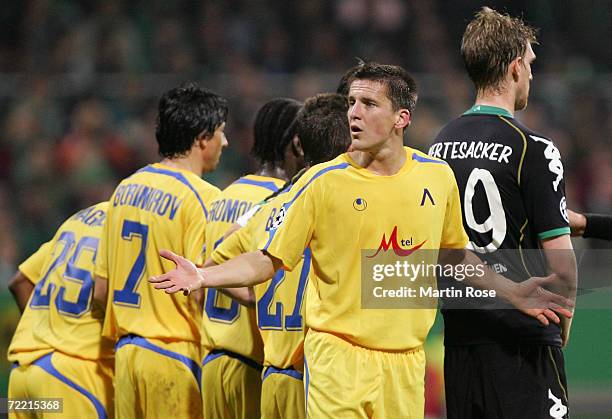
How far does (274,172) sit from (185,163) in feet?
2.02

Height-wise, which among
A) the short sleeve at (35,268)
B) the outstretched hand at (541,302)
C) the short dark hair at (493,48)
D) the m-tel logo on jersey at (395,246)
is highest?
the short dark hair at (493,48)

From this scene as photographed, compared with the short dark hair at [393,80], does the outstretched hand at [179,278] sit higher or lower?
lower

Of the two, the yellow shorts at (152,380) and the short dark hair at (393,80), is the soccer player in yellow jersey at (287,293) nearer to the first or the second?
the short dark hair at (393,80)

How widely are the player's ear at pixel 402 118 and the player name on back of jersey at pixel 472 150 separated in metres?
0.38

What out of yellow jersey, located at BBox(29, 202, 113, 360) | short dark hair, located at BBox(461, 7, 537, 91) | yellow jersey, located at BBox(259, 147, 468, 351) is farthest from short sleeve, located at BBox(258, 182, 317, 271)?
yellow jersey, located at BBox(29, 202, 113, 360)

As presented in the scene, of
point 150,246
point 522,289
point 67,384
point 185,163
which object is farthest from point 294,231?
point 67,384

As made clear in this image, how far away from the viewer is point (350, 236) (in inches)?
182

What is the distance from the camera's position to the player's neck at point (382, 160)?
4735mm

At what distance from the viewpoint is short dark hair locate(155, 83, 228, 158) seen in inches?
250

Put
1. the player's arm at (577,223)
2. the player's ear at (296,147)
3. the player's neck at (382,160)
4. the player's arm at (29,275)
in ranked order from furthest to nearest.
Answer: the player's arm at (29,275) < the player's ear at (296,147) < the player's arm at (577,223) < the player's neck at (382,160)

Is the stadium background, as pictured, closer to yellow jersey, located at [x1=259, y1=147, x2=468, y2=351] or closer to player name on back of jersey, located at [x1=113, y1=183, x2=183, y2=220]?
player name on back of jersey, located at [x1=113, y1=183, x2=183, y2=220]

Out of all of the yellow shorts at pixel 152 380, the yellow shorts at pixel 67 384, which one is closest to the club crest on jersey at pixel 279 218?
the yellow shorts at pixel 152 380

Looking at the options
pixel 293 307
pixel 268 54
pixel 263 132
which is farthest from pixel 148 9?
pixel 293 307

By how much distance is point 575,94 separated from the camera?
41.8 feet
